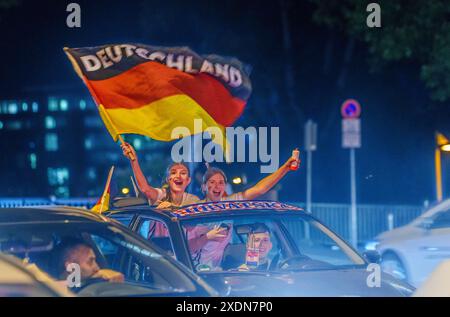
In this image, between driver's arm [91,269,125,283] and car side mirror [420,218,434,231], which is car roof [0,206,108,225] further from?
car side mirror [420,218,434,231]

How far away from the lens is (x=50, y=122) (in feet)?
104

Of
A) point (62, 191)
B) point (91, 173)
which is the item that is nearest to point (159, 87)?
point (62, 191)

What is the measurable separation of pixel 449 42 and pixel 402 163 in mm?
7220

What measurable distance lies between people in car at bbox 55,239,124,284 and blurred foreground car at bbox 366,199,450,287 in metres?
5.82

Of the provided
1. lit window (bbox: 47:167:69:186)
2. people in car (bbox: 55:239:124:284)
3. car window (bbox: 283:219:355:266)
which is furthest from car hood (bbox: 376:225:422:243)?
lit window (bbox: 47:167:69:186)

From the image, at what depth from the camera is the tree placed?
17000 mm

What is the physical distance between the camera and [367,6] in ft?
54.4

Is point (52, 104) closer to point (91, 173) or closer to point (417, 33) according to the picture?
point (91, 173)

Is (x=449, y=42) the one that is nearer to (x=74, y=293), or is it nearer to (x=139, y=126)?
(x=139, y=126)

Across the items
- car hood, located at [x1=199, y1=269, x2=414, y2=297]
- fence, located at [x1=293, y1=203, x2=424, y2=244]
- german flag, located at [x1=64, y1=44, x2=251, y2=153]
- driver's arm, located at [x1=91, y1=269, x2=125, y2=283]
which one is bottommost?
fence, located at [x1=293, y1=203, x2=424, y2=244]

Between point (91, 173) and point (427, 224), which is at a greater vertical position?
point (91, 173)

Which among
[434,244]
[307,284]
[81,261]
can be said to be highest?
[81,261]

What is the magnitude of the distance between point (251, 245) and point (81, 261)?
188 cm
